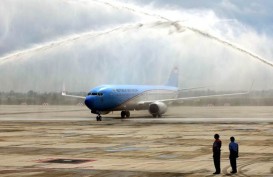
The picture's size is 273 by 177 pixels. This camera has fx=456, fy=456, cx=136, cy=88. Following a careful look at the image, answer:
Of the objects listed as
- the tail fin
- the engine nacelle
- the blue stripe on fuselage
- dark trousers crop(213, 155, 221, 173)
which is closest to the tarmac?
dark trousers crop(213, 155, 221, 173)

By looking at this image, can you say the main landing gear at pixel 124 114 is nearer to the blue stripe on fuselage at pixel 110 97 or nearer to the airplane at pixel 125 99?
the airplane at pixel 125 99

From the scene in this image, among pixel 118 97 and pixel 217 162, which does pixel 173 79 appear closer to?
pixel 118 97

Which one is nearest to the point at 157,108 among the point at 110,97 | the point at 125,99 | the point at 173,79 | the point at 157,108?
the point at 157,108

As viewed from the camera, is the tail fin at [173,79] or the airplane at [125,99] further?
the tail fin at [173,79]

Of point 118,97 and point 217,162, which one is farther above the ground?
point 118,97

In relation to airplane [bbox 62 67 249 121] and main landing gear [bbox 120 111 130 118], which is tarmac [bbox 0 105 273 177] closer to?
airplane [bbox 62 67 249 121]

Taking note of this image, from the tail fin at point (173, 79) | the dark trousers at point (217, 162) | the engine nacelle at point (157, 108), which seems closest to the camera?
the dark trousers at point (217, 162)

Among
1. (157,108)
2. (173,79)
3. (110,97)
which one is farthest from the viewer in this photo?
(173,79)

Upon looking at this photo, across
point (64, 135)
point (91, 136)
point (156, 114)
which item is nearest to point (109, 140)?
point (91, 136)

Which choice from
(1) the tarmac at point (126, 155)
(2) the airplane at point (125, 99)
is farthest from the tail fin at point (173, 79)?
(1) the tarmac at point (126, 155)

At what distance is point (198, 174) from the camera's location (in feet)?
69.1

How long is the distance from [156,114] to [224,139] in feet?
122

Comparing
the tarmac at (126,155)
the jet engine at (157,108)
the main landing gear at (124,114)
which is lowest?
Result: the tarmac at (126,155)

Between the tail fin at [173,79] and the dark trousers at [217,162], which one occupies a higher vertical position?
the tail fin at [173,79]
